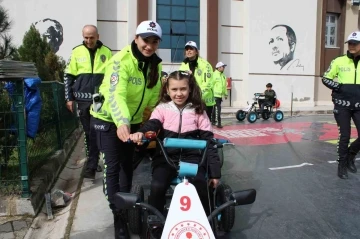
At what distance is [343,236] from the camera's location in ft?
11.0

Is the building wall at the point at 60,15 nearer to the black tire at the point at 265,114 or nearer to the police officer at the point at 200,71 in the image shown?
the black tire at the point at 265,114

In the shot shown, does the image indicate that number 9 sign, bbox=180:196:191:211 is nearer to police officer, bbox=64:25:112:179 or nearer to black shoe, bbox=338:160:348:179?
police officer, bbox=64:25:112:179

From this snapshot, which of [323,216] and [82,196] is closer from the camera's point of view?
[323,216]

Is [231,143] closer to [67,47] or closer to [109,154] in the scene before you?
[109,154]

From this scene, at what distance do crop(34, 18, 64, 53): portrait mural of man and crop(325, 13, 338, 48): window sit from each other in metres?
15.7

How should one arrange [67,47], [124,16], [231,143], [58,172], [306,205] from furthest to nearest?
1. [124,16]
2. [67,47]
3. [231,143]
4. [58,172]
5. [306,205]

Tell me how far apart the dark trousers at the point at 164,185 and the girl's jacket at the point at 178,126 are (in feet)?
0.36

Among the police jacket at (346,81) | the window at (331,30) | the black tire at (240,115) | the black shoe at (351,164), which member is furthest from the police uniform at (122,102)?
the window at (331,30)

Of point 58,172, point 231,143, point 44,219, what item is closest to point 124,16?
point 231,143

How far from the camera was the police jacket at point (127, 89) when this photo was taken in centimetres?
299

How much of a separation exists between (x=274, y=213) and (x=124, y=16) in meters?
16.5

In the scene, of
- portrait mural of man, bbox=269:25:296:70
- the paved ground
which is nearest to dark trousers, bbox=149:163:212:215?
the paved ground

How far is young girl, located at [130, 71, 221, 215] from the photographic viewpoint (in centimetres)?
287

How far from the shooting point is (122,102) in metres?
3.01
